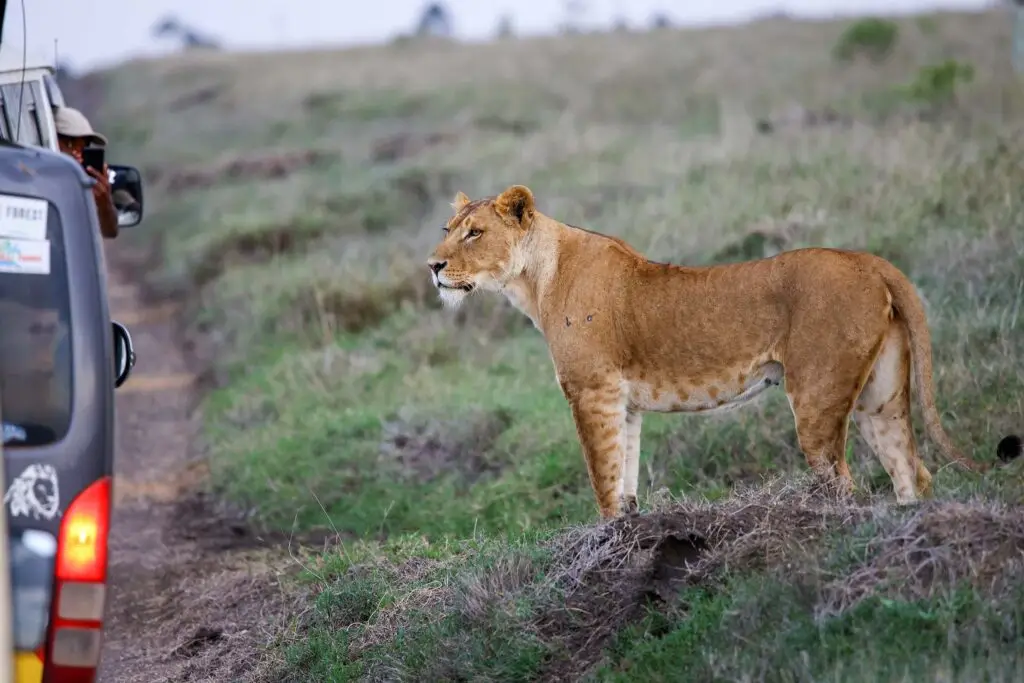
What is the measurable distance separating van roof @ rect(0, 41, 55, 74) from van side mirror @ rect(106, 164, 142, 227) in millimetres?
881

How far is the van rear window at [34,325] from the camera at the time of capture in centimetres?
368

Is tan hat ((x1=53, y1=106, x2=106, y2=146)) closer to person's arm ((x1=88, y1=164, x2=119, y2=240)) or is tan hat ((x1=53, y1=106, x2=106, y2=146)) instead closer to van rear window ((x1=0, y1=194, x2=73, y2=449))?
person's arm ((x1=88, y1=164, x2=119, y2=240))

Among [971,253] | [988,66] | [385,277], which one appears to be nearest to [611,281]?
[971,253]

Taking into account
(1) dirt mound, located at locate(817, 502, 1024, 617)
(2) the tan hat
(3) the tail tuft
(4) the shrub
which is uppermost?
(1) dirt mound, located at locate(817, 502, 1024, 617)

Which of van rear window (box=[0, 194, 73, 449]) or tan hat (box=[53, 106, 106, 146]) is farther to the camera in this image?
tan hat (box=[53, 106, 106, 146])

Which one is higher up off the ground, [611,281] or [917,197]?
[611,281]

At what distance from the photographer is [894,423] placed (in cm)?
559

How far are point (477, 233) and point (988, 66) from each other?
15719 millimetres

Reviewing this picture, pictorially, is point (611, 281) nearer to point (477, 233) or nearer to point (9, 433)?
point (477, 233)

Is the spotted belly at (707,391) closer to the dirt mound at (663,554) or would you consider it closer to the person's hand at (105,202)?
the dirt mound at (663,554)

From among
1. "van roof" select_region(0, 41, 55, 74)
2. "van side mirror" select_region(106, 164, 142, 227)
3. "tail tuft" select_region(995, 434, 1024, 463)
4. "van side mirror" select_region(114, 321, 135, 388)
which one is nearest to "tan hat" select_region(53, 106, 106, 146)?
"van side mirror" select_region(106, 164, 142, 227)

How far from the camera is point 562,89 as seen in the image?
26234 millimetres

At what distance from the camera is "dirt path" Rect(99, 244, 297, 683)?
5.93 metres

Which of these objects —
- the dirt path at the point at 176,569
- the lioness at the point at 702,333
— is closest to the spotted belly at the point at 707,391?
the lioness at the point at 702,333
